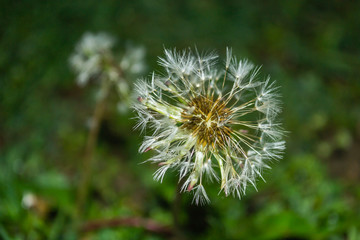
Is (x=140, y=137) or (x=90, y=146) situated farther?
(x=140, y=137)

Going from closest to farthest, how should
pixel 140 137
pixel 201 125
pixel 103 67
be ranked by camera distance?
pixel 201 125, pixel 103 67, pixel 140 137

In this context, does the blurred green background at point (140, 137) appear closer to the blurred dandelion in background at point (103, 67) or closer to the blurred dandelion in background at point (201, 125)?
the blurred dandelion in background at point (201, 125)

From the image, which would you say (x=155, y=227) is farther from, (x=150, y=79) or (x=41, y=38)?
(x=41, y=38)

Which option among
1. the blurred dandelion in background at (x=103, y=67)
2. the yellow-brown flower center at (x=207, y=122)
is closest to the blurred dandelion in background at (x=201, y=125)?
the yellow-brown flower center at (x=207, y=122)

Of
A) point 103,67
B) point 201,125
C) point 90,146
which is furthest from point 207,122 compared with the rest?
point 90,146

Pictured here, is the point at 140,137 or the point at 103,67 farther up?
Answer: the point at 103,67

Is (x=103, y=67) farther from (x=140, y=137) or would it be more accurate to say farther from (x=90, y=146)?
(x=140, y=137)
